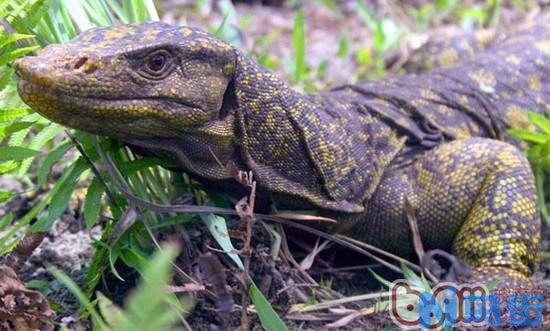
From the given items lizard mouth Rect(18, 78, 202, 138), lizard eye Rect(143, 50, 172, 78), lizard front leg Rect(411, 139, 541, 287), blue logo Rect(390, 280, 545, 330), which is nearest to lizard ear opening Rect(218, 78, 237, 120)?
lizard mouth Rect(18, 78, 202, 138)

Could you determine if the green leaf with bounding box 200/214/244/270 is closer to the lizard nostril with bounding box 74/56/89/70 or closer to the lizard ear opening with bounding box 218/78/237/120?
the lizard ear opening with bounding box 218/78/237/120

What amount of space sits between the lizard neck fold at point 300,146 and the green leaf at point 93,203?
0.72 meters

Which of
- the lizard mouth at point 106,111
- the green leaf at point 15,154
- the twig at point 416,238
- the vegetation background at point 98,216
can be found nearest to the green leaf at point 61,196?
the vegetation background at point 98,216

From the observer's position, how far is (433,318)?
Result: 3764 millimetres

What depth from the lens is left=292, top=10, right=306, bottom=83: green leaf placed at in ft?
20.5

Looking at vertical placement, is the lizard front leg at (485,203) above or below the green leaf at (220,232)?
below

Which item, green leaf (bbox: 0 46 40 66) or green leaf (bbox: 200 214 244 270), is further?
green leaf (bbox: 200 214 244 270)

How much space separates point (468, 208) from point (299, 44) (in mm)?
2214

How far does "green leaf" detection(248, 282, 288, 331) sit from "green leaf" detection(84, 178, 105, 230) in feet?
2.84

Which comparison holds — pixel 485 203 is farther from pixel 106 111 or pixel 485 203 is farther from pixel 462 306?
pixel 106 111

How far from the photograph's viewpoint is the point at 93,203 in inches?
160

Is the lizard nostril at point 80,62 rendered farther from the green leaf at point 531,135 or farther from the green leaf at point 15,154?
the green leaf at point 531,135

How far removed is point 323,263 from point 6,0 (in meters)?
2.15

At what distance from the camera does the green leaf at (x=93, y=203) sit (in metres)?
3.99
